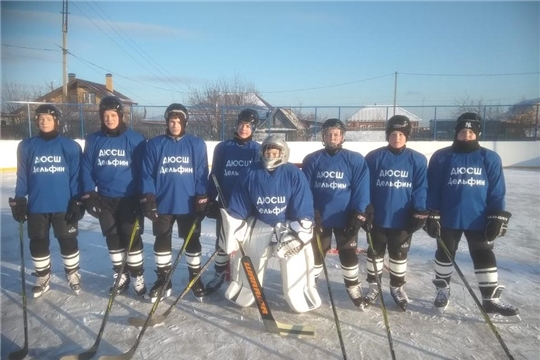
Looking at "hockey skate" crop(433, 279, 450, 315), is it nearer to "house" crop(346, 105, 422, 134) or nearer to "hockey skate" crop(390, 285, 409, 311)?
"hockey skate" crop(390, 285, 409, 311)

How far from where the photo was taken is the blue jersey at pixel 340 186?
2674mm

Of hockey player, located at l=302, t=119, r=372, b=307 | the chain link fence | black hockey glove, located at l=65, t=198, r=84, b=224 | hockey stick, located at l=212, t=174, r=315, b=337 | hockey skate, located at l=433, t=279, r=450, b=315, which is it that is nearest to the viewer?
hockey stick, located at l=212, t=174, r=315, b=337

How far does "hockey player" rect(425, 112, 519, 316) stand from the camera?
102 inches

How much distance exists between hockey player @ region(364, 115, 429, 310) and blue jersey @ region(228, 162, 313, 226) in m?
0.53

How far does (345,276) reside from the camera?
2.85 m

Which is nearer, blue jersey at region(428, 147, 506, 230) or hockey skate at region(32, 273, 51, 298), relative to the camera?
blue jersey at region(428, 147, 506, 230)

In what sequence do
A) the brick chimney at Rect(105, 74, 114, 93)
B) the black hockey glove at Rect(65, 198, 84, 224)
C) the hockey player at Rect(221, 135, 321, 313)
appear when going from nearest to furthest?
1. the hockey player at Rect(221, 135, 321, 313)
2. the black hockey glove at Rect(65, 198, 84, 224)
3. the brick chimney at Rect(105, 74, 114, 93)

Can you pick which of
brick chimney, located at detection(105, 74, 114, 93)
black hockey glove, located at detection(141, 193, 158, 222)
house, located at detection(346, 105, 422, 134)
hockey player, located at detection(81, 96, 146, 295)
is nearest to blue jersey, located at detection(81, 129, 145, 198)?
hockey player, located at detection(81, 96, 146, 295)

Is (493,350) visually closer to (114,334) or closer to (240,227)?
(240,227)

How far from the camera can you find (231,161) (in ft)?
9.97

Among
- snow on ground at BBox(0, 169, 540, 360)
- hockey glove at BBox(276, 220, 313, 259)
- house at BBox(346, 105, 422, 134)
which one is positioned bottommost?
snow on ground at BBox(0, 169, 540, 360)

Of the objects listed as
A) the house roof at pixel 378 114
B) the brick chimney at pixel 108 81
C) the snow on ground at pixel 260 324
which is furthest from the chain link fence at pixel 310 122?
the brick chimney at pixel 108 81

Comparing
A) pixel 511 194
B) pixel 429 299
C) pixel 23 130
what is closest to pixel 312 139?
pixel 511 194

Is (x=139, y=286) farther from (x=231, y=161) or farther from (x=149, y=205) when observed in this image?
(x=231, y=161)
